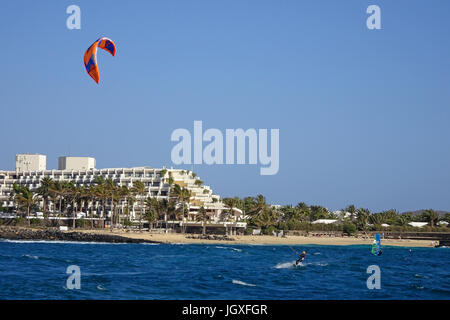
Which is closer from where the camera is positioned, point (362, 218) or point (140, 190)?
point (140, 190)

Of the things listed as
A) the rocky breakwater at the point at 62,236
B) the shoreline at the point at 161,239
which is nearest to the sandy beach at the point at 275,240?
the shoreline at the point at 161,239

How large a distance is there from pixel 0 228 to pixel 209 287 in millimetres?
80816

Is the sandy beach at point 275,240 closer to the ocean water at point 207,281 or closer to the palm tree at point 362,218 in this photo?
the palm tree at point 362,218

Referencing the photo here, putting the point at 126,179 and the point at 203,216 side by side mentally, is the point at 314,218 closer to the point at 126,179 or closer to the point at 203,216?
the point at 203,216

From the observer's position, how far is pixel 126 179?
129 m

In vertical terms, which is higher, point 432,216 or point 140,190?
point 140,190

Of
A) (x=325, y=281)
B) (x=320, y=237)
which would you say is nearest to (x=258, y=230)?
(x=320, y=237)

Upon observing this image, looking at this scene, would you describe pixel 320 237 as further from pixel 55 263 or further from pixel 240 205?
pixel 55 263

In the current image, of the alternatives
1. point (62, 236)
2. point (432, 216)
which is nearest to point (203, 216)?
point (62, 236)

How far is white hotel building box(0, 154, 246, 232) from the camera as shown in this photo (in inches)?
4670

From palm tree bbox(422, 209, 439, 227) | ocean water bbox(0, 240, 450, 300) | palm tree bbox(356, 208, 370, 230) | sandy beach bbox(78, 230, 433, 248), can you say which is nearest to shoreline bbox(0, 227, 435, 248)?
sandy beach bbox(78, 230, 433, 248)

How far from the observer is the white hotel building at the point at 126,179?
119 meters

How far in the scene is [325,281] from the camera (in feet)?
116

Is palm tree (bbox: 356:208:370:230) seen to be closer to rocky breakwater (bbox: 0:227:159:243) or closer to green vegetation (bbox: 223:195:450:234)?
green vegetation (bbox: 223:195:450:234)
